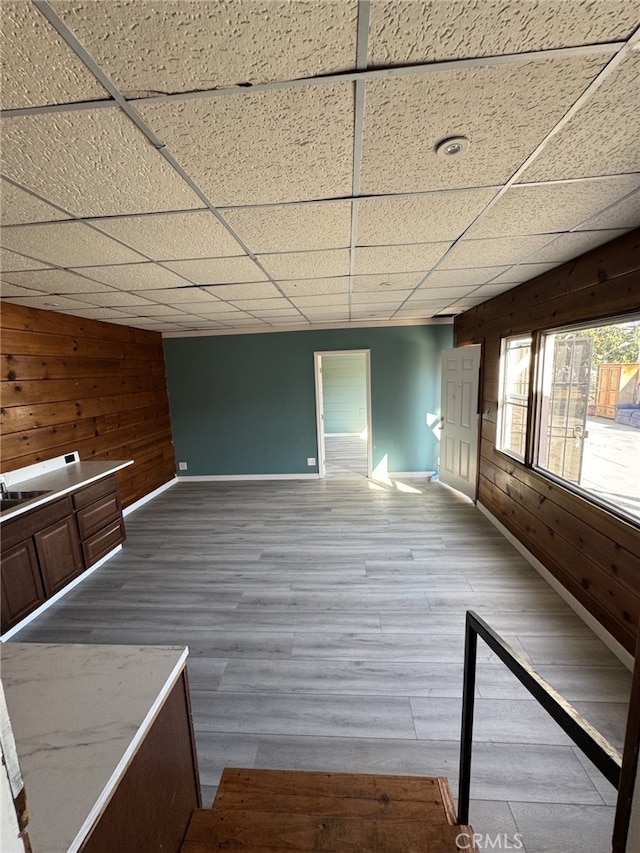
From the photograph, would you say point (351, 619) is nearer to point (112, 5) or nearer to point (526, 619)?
point (526, 619)

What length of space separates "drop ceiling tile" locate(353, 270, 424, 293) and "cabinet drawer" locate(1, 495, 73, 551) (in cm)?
292

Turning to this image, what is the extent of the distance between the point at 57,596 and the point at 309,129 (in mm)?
3551

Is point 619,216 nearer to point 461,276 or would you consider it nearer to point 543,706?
point 461,276

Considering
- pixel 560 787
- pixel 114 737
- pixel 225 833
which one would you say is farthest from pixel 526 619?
pixel 114 737

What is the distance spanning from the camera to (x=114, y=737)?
2.81 ft

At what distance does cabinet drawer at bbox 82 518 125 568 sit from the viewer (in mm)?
3049

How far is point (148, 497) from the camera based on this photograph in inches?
196

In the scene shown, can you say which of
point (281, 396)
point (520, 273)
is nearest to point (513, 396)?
point (520, 273)

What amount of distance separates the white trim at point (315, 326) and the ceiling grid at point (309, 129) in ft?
10.0

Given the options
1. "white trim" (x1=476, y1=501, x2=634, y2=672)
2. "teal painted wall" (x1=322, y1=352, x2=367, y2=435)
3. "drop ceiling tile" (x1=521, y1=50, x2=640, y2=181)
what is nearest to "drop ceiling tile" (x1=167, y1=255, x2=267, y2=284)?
"drop ceiling tile" (x1=521, y1=50, x2=640, y2=181)

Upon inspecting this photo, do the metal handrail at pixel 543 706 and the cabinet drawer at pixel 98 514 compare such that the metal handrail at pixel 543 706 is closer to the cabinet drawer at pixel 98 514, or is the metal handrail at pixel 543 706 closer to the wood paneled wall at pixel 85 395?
the cabinet drawer at pixel 98 514

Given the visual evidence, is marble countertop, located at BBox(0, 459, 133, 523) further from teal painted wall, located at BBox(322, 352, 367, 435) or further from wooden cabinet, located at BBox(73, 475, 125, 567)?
teal painted wall, located at BBox(322, 352, 367, 435)

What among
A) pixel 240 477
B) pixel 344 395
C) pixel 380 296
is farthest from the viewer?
pixel 344 395

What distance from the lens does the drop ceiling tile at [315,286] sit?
266 centimetres
